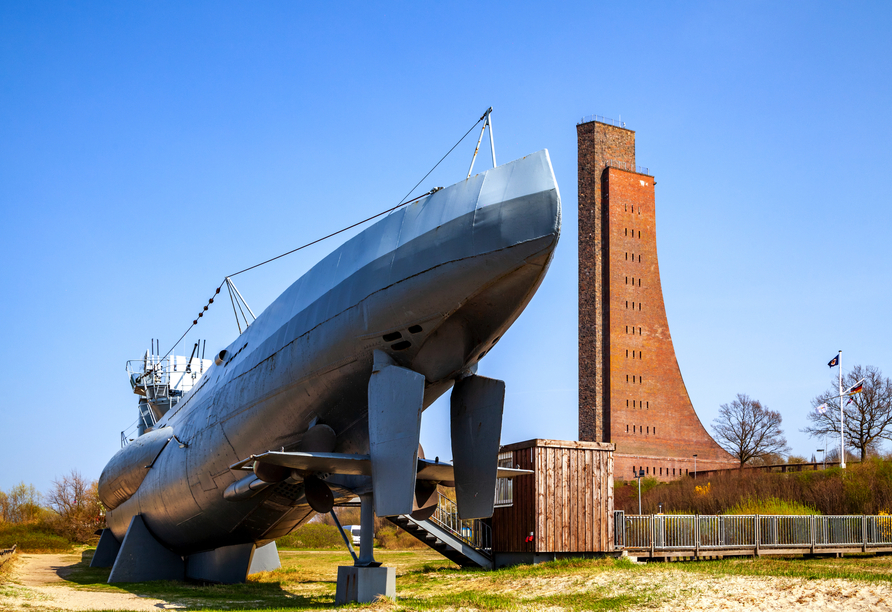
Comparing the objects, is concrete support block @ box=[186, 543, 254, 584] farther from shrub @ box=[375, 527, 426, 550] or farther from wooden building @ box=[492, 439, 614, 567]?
shrub @ box=[375, 527, 426, 550]

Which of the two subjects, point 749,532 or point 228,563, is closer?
point 228,563

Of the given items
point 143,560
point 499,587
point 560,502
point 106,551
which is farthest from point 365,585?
point 106,551

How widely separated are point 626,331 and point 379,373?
6686cm

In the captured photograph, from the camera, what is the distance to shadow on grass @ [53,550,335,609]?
45.8 ft

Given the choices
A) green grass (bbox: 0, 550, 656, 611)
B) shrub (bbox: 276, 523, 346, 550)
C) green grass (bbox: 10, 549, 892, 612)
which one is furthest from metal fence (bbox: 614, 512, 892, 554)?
shrub (bbox: 276, 523, 346, 550)

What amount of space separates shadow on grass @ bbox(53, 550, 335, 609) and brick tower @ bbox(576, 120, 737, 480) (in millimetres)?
58297

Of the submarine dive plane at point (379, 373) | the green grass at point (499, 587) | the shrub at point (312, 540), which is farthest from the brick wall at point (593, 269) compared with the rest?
the submarine dive plane at point (379, 373)

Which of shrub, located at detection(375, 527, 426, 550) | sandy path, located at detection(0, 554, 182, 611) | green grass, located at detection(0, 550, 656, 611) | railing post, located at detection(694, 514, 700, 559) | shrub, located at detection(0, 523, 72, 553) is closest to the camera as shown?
sandy path, located at detection(0, 554, 182, 611)

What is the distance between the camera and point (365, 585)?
12625 millimetres

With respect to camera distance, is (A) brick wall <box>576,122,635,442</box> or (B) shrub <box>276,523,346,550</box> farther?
(A) brick wall <box>576,122,635,442</box>

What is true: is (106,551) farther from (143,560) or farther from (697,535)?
(697,535)

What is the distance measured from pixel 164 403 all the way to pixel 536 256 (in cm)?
2444

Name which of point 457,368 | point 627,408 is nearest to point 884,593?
point 457,368

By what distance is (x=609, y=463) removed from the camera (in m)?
21.5
